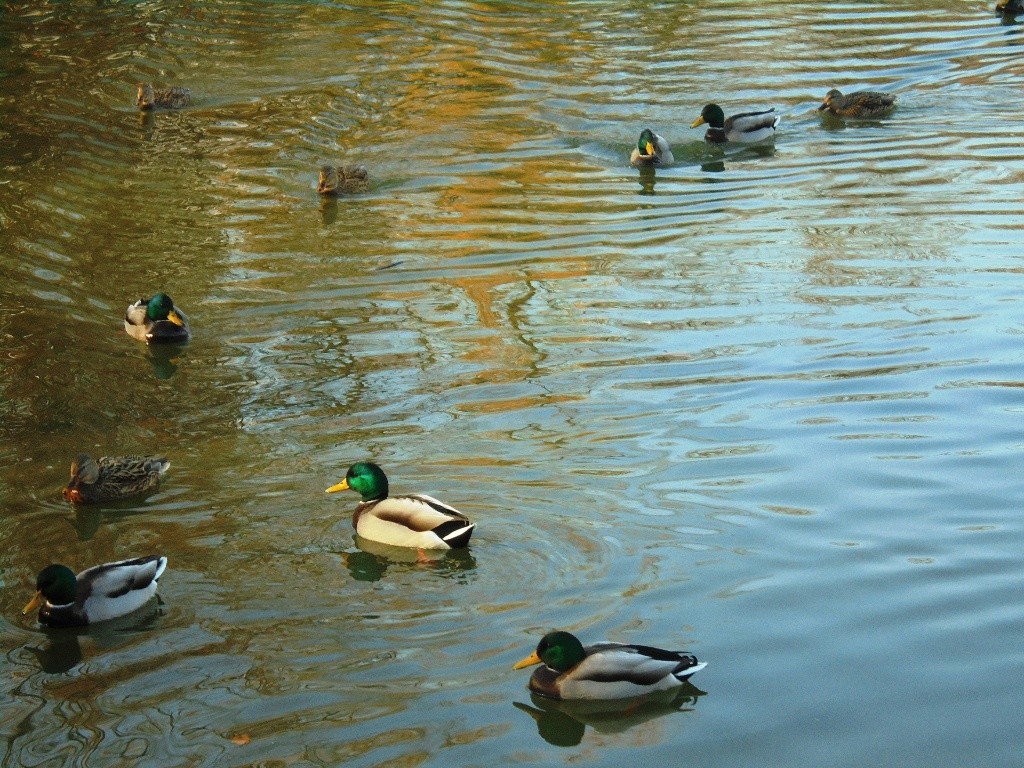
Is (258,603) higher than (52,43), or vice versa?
(52,43)

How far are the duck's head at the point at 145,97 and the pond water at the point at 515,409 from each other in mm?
336

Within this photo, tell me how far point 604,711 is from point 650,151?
37.3 ft

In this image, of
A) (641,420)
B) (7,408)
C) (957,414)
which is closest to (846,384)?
(957,414)

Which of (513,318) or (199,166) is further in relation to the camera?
(199,166)

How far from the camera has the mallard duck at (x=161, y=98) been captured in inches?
747

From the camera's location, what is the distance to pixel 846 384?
34.0ft

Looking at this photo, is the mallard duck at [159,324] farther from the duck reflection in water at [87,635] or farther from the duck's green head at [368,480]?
the duck reflection in water at [87,635]

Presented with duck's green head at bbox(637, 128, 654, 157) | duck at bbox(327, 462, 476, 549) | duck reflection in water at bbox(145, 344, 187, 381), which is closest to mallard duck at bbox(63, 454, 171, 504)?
Result: duck at bbox(327, 462, 476, 549)

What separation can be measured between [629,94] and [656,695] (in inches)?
583

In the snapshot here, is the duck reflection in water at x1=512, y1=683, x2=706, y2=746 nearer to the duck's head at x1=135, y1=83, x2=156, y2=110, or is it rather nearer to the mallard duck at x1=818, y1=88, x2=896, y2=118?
the mallard duck at x1=818, y1=88, x2=896, y2=118

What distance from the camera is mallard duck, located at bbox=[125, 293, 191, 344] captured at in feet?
38.3

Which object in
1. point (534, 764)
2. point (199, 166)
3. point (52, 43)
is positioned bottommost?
point (534, 764)

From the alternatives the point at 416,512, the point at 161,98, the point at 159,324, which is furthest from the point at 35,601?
the point at 161,98

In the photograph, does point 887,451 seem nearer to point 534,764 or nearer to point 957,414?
point 957,414
